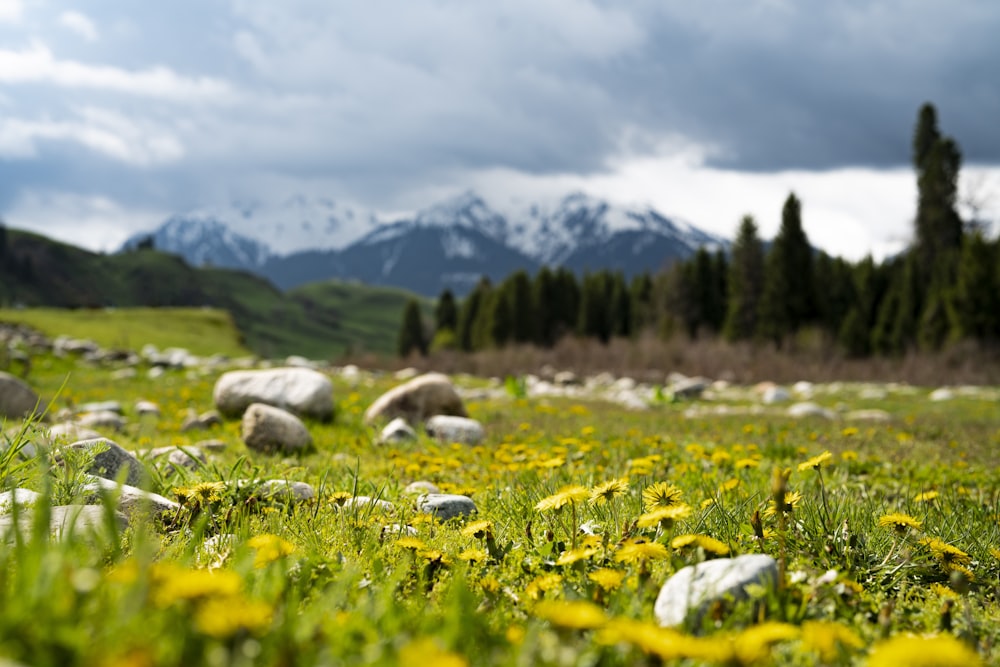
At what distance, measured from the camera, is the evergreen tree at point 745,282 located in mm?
38406

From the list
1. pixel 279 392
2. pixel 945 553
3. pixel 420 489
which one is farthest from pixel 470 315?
pixel 945 553

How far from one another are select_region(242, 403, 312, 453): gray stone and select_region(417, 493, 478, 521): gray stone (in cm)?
242

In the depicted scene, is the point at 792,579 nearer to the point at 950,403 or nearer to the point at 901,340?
the point at 950,403

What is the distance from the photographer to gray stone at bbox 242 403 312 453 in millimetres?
5211

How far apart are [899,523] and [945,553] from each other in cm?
17

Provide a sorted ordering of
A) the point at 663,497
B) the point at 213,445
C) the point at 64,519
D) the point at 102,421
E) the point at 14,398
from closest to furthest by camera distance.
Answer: the point at 64,519, the point at 663,497, the point at 213,445, the point at 102,421, the point at 14,398

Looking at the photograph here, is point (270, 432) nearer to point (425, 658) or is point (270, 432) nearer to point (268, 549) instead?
point (268, 549)

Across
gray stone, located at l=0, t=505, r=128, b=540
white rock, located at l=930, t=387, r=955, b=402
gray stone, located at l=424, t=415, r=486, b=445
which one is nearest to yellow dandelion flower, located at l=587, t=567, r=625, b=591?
gray stone, located at l=0, t=505, r=128, b=540

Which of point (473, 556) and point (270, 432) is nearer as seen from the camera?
point (473, 556)

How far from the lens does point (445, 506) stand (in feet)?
10.1

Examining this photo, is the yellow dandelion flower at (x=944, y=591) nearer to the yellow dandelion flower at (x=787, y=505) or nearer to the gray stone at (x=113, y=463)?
the yellow dandelion flower at (x=787, y=505)

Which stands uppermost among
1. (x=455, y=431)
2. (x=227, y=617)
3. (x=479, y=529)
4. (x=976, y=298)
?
(x=976, y=298)

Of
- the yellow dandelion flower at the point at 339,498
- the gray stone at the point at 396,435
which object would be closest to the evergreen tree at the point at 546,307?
the gray stone at the point at 396,435

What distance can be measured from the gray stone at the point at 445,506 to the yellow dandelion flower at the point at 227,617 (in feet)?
6.12
